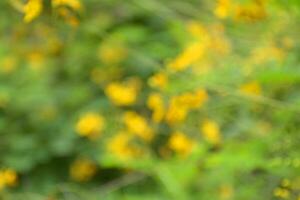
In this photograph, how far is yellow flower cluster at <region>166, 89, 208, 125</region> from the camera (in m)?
1.90

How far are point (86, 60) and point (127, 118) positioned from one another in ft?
2.31

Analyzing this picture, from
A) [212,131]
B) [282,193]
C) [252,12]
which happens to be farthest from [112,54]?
[282,193]

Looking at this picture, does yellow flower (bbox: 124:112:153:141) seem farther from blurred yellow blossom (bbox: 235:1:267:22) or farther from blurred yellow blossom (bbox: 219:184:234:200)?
blurred yellow blossom (bbox: 235:1:267:22)

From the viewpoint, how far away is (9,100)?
9.21ft

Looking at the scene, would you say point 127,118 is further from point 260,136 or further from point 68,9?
point 68,9

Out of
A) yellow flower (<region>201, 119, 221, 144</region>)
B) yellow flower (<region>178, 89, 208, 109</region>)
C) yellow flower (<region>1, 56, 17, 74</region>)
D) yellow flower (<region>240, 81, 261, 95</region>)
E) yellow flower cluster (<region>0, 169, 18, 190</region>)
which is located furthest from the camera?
yellow flower (<region>1, 56, 17, 74</region>)

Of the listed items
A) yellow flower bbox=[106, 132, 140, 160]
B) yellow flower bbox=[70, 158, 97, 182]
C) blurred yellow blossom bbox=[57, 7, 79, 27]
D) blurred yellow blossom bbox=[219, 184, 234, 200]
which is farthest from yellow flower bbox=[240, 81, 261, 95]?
yellow flower bbox=[70, 158, 97, 182]

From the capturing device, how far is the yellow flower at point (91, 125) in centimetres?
276

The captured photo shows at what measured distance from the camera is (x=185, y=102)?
6.27ft

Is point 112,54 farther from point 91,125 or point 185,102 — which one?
point 185,102

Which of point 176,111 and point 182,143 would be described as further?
point 182,143

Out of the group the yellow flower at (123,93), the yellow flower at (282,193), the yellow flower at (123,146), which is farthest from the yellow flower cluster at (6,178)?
the yellow flower at (282,193)

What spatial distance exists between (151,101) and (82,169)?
858 millimetres

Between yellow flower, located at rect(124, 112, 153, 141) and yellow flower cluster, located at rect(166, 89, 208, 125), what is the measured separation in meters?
0.55
